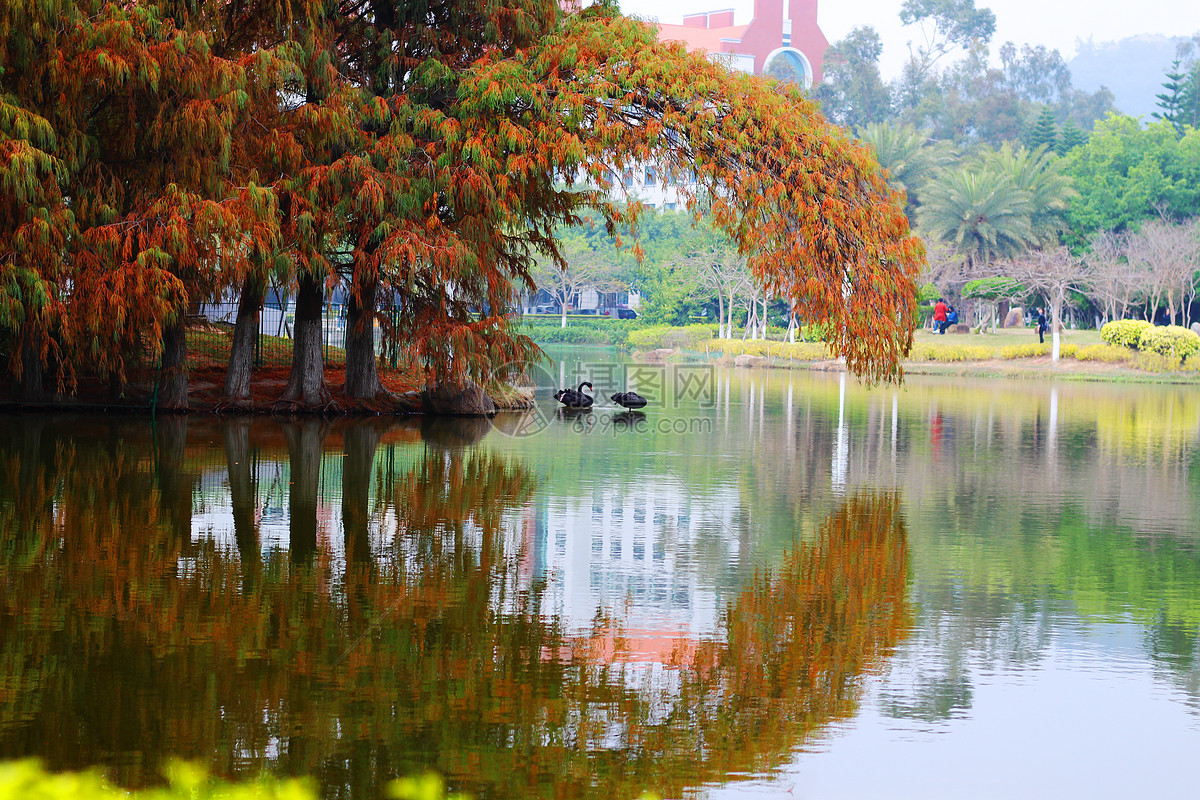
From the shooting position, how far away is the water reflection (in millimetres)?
4906

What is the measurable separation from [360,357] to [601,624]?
48.8 feet

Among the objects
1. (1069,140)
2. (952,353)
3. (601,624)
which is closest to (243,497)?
(601,624)

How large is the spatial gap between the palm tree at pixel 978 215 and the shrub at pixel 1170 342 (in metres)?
11.1

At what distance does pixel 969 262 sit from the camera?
5825cm

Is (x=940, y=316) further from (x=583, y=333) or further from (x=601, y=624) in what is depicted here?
(x=601, y=624)

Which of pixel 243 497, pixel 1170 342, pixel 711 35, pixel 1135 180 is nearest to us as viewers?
pixel 243 497

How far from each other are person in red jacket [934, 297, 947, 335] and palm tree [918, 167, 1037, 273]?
270 cm

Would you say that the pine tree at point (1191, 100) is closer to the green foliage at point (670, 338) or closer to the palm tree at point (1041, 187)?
the palm tree at point (1041, 187)

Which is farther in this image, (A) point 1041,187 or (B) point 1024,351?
(A) point 1041,187

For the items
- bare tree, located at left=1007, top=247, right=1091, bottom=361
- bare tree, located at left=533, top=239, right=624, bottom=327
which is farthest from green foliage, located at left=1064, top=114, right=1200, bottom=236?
bare tree, located at left=533, top=239, right=624, bottom=327

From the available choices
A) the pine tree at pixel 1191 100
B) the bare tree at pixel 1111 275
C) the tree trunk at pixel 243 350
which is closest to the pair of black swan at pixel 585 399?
the tree trunk at pixel 243 350

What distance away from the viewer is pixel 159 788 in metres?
4.46

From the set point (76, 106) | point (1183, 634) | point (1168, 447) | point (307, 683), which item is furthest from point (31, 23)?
point (1168, 447)

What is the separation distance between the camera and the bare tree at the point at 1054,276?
1809 inches
